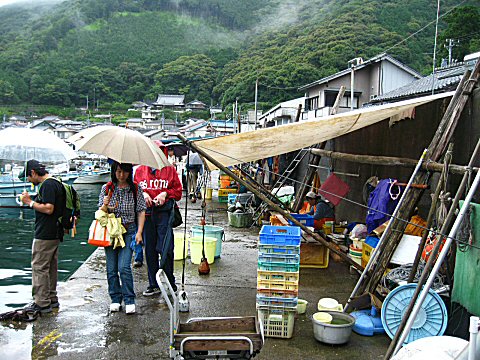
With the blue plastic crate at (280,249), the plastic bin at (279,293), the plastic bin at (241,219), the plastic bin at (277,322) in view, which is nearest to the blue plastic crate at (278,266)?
the blue plastic crate at (280,249)

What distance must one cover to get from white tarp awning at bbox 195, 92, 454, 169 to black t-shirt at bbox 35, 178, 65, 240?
1794 millimetres

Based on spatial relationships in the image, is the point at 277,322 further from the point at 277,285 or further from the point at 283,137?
the point at 283,137

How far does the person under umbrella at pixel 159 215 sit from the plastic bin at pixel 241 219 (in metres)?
5.83

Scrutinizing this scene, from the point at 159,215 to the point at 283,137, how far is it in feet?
6.36

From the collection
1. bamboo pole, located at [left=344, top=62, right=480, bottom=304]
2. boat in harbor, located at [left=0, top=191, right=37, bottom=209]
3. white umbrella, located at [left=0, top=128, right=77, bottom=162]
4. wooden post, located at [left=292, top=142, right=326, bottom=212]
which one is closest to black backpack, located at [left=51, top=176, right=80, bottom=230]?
white umbrella, located at [left=0, top=128, right=77, bottom=162]

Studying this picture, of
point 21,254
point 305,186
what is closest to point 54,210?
point 305,186

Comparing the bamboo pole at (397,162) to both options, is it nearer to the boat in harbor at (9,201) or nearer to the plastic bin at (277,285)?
the plastic bin at (277,285)

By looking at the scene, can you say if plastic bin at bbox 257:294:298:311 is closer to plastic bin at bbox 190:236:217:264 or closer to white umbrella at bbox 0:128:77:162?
plastic bin at bbox 190:236:217:264

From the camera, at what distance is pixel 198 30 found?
12131cm

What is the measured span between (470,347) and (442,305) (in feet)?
7.23

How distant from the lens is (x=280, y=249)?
5.05 meters

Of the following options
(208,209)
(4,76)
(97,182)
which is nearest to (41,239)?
(208,209)

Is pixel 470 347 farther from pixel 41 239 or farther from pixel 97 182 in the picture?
pixel 97 182

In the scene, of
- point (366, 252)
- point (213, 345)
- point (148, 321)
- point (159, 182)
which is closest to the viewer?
point (213, 345)
